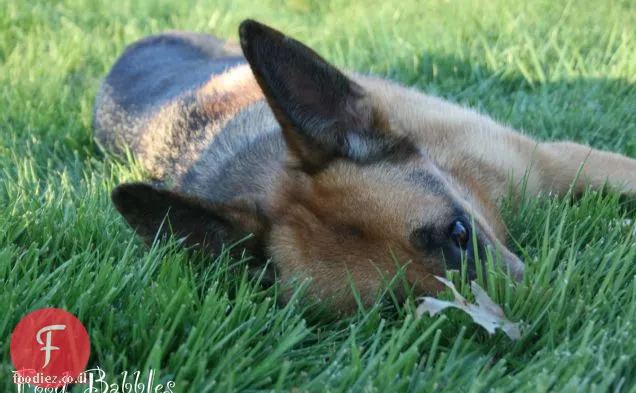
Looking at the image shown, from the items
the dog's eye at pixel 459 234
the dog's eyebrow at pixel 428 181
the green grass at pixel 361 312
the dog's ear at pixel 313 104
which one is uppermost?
the dog's ear at pixel 313 104

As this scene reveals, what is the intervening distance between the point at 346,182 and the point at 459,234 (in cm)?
46

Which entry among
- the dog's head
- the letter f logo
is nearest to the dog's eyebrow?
the dog's head

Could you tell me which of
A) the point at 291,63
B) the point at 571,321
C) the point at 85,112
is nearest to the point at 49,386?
the point at 291,63

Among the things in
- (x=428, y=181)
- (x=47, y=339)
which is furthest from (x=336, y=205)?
(x=47, y=339)

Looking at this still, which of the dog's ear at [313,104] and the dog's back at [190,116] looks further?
the dog's back at [190,116]

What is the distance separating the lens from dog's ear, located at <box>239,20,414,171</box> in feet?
7.84

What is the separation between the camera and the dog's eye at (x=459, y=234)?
247 cm

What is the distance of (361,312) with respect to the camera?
7.84ft

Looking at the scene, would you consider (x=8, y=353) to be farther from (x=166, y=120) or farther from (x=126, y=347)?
(x=166, y=120)

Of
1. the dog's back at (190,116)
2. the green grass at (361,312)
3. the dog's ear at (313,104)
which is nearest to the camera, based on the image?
the green grass at (361,312)

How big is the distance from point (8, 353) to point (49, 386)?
0.19m

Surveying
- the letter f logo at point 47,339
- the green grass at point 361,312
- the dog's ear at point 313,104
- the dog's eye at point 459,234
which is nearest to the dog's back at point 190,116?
the green grass at point 361,312

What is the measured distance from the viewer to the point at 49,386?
192 cm

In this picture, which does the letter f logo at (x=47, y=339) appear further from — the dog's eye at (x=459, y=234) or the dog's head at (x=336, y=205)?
A: the dog's eye at (x=459, y=234)
